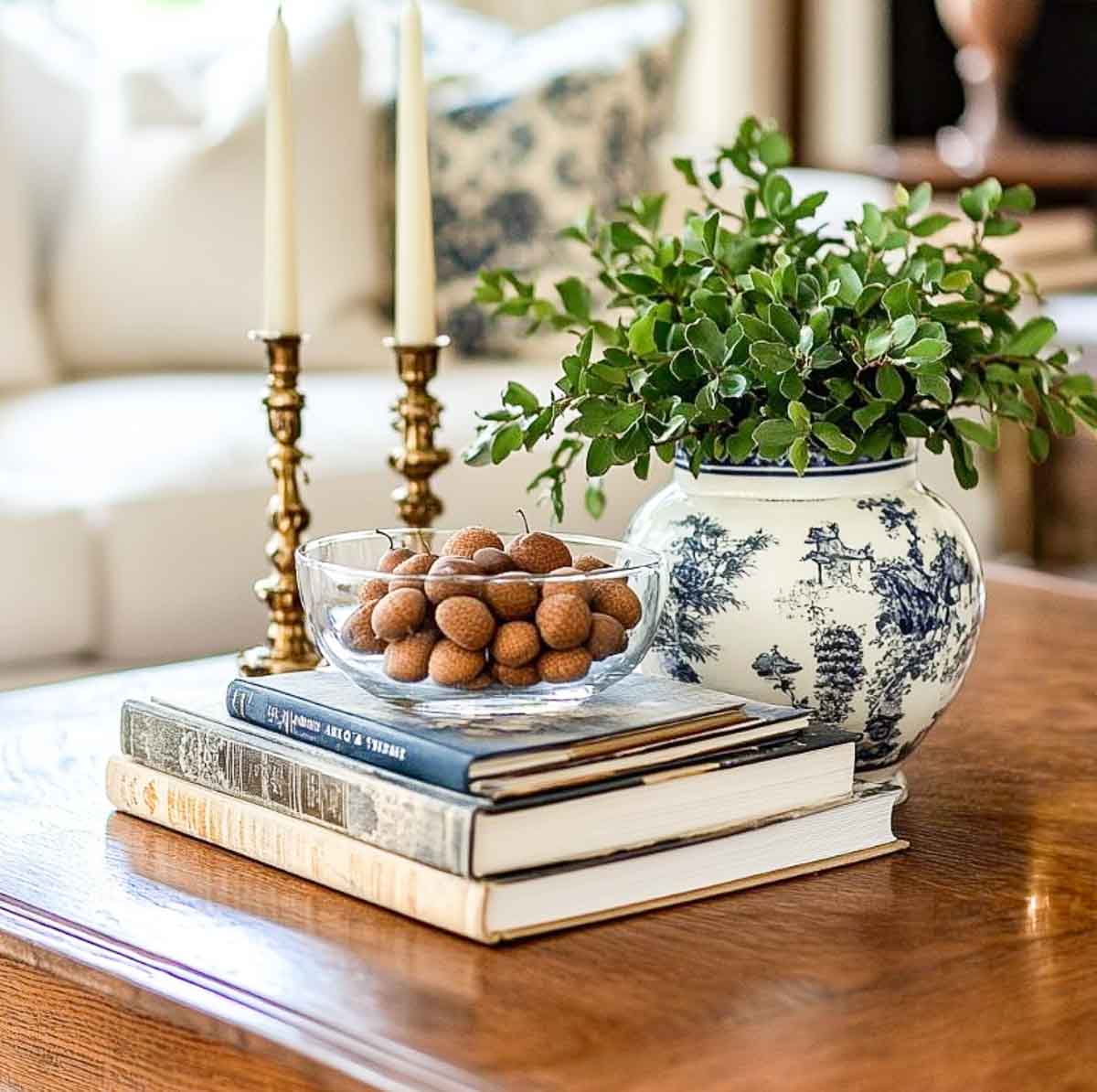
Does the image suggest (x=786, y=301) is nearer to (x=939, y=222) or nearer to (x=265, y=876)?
(x=939, y=222)

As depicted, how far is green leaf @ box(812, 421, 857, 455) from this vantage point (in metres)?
0.96

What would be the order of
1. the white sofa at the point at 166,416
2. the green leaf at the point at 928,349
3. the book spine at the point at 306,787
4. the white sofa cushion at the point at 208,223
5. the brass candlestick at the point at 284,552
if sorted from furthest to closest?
the white sofa cushion at the point at 208,223, the white sofa at the point at 166,416, the brass candlestick at the point at 284,552, the green leaf at the point at 928,349, the book spine at the point at 306,787

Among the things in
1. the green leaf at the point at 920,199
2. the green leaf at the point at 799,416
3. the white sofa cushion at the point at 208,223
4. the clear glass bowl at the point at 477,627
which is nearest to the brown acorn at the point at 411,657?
the clear glass bowl at the point at 477,627

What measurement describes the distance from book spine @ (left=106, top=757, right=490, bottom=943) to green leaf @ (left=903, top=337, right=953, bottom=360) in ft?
1.09

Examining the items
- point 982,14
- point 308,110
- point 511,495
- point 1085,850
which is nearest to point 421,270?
point 1085,850

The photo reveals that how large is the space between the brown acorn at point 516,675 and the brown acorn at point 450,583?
0.11 ft

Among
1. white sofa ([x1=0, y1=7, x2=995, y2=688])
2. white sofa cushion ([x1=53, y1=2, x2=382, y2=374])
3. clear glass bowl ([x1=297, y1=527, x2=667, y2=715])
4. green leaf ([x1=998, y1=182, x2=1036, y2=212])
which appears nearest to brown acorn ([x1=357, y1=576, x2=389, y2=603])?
clear glass bowl ([x1=297, y1=527, x2=667, y2=715])

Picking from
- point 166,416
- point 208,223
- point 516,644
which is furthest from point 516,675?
point 208,223

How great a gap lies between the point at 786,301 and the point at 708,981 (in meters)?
0.38

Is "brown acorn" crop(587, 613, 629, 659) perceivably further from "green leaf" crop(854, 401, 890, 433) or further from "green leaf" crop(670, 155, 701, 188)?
"green leaf" crop(670, 155, 701, 188)

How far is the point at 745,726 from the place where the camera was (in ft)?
2.96

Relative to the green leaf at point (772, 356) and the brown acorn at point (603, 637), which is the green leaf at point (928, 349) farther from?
the brown acorn at point (603, 637)

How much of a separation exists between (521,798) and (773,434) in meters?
0.24

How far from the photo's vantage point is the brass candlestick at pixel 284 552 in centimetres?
125
